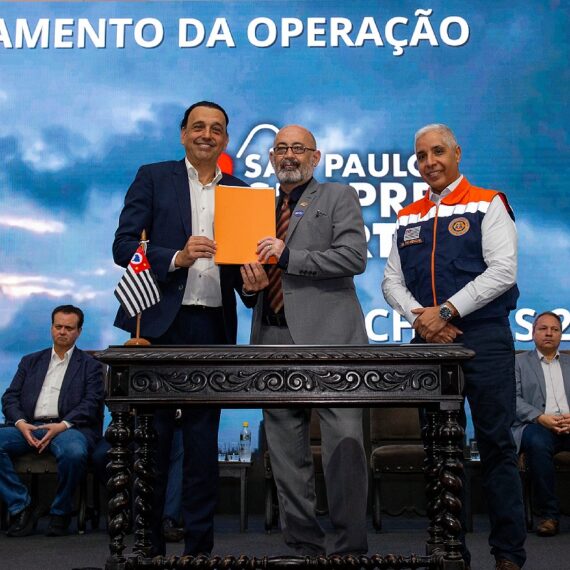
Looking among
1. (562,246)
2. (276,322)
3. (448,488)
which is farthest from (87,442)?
(562,246)

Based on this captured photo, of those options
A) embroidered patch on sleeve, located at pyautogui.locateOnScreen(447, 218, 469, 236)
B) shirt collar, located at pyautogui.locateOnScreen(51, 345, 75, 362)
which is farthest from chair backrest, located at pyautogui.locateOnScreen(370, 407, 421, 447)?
embroidered patch on sleeve, located at pyautogui.locateOnScreen(447, 218, 469, 236)

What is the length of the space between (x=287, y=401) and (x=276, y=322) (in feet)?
2.25

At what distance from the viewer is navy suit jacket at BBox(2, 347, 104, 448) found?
510 cm

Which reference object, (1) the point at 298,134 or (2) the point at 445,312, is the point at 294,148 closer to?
(1) the point at 298,134

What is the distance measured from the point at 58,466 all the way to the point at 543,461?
9.44 feet

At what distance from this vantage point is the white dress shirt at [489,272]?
9.87 ft

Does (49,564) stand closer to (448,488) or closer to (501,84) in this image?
(448,488)

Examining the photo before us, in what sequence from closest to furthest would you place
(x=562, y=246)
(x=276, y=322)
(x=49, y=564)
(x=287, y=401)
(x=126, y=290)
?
1. (x=287, y=401)
2. (x=126, y=290)
3. (x=276, y=322)
4. (x=49, y=564)
5. (x=562, y=246)

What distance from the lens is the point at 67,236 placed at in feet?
20.0

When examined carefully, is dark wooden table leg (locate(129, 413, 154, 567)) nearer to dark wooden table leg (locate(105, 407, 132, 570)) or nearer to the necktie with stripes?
dark wooden table leg (locate(105, 407, 132, 570))

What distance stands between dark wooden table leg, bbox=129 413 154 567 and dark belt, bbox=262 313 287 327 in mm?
594

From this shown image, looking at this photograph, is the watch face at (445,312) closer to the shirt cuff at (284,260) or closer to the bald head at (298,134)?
the shirt cuff at (284,260)

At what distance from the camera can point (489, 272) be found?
3.04m

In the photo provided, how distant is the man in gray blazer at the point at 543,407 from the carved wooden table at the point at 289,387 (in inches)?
101
